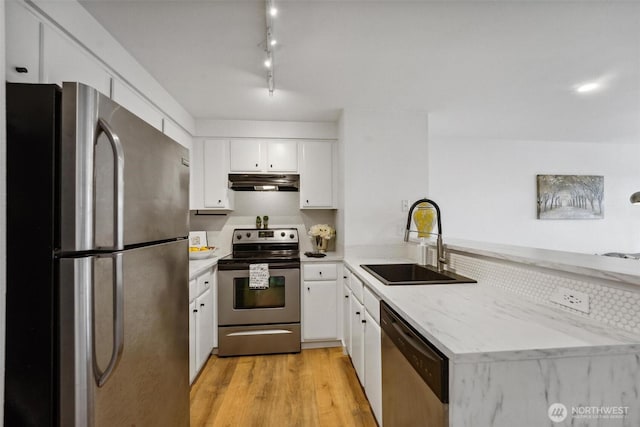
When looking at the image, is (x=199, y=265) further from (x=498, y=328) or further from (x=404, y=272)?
(x=498, y=328)

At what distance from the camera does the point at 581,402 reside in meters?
0.81

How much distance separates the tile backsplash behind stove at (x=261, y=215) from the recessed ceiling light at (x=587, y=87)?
2437mm

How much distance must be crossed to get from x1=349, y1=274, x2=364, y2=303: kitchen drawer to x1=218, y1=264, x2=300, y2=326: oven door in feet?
2.05

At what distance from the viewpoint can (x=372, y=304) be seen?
1.68 metres

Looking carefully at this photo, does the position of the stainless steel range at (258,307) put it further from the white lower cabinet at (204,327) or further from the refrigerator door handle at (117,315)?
the refrigerator door handle at (117,315)

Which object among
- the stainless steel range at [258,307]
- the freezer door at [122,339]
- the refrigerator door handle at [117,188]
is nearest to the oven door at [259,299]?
the stainless steel range at [258,307]

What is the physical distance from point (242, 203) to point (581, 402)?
10.1 ft

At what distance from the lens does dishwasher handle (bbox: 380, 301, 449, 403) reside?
32.1 inches

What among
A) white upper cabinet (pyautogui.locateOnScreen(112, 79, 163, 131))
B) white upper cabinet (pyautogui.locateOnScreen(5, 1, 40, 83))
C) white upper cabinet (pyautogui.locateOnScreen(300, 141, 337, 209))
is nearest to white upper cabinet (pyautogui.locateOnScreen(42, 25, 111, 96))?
white upper cabinet (pyautogui.locateOnScreen(5, 1, 40, 83))

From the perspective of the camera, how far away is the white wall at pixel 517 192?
3914 mm

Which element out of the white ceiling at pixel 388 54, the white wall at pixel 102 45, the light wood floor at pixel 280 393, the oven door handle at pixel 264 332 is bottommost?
the light wood floor at pixel 280 393

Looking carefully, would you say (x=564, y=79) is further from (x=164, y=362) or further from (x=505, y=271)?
(x=164, y=362)

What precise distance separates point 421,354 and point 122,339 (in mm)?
946

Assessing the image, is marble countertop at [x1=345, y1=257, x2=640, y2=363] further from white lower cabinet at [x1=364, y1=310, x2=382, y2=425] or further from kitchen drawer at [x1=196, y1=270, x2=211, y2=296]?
kitchen drawer at [x1=196, y1=270, x2=211, y2=296]
